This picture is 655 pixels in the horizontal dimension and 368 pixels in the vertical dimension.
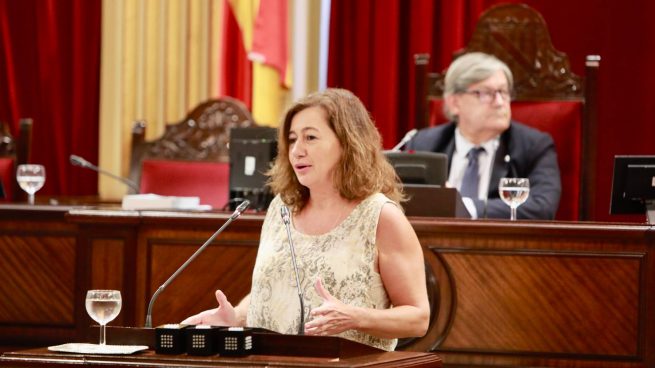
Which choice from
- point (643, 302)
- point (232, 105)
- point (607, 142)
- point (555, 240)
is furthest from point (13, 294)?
point (607, 142)

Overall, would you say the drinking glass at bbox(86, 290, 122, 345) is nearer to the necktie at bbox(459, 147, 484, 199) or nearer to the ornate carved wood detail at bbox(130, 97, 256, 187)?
the necktie at bbox(459, 147, 484, 199)

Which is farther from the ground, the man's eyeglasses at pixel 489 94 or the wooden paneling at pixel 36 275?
the man's eyeglasses at pixel 489 94

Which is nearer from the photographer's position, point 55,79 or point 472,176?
point 472,176

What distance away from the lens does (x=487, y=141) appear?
4.48 meters

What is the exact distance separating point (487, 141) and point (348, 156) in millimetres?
1935

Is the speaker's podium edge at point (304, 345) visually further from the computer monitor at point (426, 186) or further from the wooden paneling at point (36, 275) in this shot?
the wooden paneling at point (36, 275)

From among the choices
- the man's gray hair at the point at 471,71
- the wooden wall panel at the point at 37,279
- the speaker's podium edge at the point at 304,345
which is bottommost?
the wooden wall panel at the point at 37,279

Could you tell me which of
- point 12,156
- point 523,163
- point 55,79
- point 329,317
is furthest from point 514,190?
point 55,79

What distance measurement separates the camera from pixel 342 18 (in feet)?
19.0

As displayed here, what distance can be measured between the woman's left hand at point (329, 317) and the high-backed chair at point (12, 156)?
9.98 feet

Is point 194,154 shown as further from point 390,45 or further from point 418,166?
point 418,166

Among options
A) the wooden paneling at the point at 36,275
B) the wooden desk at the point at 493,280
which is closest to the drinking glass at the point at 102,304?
the wooden desk at the point at 493,280

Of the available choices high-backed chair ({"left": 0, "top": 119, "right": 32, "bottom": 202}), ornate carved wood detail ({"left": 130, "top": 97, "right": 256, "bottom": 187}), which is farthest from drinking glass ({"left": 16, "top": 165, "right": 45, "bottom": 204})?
ornate carved wood detail ({"left": 130, "top": 97, "right": 256, "bottom": 187})

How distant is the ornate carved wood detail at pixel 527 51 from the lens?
4648 mm
